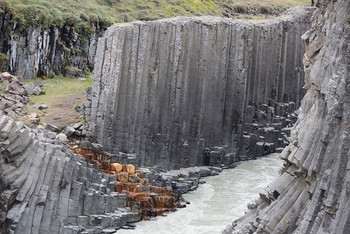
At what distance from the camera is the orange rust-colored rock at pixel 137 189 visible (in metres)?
22.8

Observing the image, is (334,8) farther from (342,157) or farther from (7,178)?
(7,178)

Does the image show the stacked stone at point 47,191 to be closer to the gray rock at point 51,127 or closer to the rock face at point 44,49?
the gray rock at point 51,127

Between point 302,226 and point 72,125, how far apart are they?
1637 centimetres

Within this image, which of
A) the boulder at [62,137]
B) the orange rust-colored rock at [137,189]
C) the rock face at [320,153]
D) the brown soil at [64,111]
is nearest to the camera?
the rock face at [320,153]

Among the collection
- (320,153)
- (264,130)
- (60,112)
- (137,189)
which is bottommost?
(137,189)

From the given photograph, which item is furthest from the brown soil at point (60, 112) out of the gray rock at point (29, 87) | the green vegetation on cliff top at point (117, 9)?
the green vegetation on cliff top at point (117, 9)

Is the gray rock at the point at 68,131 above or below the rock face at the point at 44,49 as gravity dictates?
below

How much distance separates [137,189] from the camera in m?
23.6

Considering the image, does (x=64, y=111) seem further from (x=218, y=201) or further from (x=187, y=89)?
(x=218, y=201)

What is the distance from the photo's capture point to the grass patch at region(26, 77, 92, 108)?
1175 inches

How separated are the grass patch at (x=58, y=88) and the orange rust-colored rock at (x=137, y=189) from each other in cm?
564

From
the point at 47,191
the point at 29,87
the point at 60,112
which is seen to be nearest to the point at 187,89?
the point at 60,112

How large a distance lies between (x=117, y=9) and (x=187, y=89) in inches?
624

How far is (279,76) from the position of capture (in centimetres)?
3838
